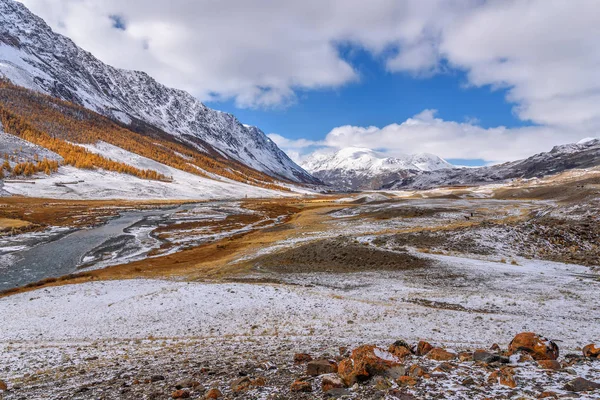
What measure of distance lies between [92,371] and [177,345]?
3.32m

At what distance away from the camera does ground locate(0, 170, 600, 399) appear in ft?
27.2

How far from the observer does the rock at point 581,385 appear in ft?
19.9

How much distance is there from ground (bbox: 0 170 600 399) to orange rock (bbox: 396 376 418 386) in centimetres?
15

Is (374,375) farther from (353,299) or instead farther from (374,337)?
(353,299)

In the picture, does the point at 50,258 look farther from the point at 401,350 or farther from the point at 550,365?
the point at 550,365

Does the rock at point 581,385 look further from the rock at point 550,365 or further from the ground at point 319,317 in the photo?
the rock at point 550,365

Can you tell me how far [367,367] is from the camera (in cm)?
753

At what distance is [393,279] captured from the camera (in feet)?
79.9

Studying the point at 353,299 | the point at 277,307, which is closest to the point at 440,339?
the point at 353,299

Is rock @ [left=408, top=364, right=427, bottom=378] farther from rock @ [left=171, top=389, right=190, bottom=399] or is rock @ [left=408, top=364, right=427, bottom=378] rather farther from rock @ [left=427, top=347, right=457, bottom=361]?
rock @ [left=171, top=389, right=190, bottom=399]

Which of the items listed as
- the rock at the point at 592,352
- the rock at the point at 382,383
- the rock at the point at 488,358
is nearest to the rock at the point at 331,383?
the rock at the point at 382,383

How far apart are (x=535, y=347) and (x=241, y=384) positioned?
7.86 meters

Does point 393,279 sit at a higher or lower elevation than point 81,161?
lower

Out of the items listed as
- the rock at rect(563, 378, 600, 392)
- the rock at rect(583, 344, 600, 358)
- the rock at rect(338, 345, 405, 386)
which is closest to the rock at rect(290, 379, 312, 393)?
the rock at rect(338, 345, 405, 386)
